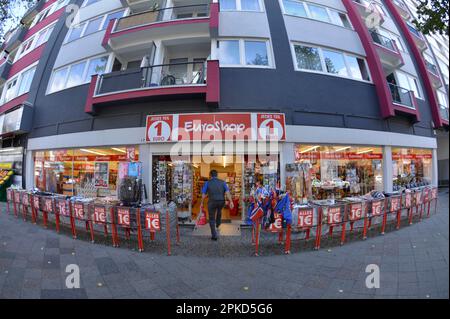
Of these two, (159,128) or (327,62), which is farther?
(327,62)

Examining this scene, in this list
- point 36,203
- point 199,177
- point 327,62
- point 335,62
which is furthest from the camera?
point 335,62

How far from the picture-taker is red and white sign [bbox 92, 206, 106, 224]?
5605mm

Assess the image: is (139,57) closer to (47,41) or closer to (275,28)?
(275,28)

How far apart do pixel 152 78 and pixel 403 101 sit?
11.8 m

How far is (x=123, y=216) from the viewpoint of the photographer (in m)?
5.32

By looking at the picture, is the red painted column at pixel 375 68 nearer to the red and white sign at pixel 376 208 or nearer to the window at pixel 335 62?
the window at pixel 335 62

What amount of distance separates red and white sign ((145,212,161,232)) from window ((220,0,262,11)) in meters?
9.00

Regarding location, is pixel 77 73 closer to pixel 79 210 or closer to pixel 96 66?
pixel 96 66

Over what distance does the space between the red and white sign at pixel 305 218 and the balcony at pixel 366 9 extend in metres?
11.4

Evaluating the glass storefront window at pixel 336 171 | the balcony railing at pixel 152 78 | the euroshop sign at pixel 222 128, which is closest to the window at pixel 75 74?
the balcony railing at pixel 152 78

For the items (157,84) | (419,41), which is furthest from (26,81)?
(419,41)

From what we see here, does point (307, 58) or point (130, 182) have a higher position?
point (307, 58)

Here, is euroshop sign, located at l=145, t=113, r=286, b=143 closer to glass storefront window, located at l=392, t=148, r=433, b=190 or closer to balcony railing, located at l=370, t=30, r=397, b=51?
glass storefront window, located at l=392, t=148, r=433, b=190

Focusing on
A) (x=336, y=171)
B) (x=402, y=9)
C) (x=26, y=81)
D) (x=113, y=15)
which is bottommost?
(x=336, y=171)
